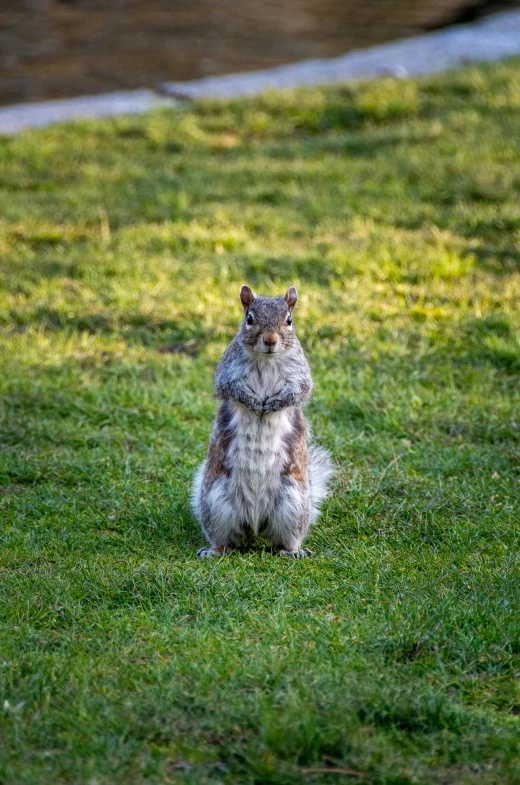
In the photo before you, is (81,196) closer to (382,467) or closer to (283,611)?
(382,467)

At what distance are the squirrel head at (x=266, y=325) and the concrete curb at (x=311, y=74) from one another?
22.6 feet

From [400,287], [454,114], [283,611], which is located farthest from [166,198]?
[283,611]

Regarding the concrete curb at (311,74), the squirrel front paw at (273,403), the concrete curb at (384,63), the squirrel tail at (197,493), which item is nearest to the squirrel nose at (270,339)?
the squirrel front paw at (273,403)

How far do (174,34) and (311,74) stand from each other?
3779 millimetres

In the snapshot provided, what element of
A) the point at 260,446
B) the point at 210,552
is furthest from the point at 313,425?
the point at 210,552

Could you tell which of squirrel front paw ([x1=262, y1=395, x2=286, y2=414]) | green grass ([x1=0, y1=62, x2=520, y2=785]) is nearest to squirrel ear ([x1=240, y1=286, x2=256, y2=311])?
squirrel front paw ([x1=262, y1=395, x2=286, y2=414])

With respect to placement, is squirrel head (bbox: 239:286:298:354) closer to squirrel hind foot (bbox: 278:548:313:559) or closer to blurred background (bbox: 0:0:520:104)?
squirrel hind foot (bbox: 278:548:313:559)

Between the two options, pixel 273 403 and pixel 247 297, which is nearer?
pixel 273 403

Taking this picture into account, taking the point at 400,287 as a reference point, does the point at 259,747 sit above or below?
below

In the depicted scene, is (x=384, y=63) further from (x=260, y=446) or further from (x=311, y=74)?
(x=260, y=446)

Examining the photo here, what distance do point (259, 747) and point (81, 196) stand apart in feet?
21.9

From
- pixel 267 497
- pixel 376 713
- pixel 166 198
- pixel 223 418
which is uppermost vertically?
pixel 166 198

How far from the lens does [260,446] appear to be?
4285 millimetres

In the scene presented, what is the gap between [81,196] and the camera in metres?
8.92
